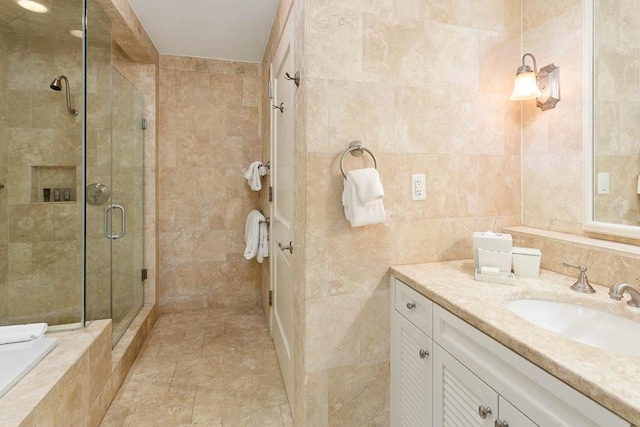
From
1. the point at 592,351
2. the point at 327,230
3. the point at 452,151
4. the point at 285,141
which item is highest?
the point at 285,141

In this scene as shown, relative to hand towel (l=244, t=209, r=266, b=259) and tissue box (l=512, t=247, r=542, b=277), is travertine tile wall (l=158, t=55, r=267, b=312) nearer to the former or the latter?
hand towel (l=244, t=209, r=266, b=259)

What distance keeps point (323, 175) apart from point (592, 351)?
3.36ft

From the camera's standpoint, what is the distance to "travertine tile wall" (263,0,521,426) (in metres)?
1.38

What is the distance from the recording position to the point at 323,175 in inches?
54.5

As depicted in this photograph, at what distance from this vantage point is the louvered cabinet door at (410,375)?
1.20 meters

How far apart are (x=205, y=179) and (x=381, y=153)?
2.17 meters

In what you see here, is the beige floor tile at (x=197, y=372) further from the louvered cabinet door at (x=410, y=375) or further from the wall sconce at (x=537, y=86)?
the wall sconce at (x=537, y=86)

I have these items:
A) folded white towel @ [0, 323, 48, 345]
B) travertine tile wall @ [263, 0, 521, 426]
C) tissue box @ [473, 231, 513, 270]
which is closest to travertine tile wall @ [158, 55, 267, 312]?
folded white towel @ [0, 323, 48, 345]

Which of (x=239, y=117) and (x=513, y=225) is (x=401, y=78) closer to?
(x=513, y=225)

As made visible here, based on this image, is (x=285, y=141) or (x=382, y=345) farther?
(x=285, y=141)

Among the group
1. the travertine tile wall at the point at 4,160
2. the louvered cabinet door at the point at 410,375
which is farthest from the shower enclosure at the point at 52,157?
the louvered cabinet door at the point at 410,375

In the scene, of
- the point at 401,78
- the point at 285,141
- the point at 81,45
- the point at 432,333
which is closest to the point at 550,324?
the point at 432,333

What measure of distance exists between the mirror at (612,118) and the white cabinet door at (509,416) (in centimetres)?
88

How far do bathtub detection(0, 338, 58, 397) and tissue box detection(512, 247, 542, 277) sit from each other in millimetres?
1999
